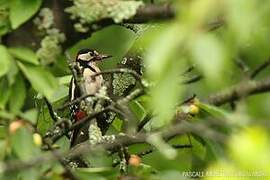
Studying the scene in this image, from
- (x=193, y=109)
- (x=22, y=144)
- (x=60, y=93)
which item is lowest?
(x=60, y=93)

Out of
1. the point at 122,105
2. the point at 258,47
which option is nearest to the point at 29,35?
the point at 122,105

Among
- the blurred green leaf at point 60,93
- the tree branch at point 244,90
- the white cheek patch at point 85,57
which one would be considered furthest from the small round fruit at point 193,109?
the white cheek patch at point 85,57

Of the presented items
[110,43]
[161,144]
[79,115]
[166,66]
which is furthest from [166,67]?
[110,43]

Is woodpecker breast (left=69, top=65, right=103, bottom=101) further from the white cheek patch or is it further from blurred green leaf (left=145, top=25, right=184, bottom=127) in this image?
blurred green leaf (left=145, top=25, right=184, bottom=127)

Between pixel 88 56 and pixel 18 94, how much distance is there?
3215 mm

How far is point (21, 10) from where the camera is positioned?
2256mm

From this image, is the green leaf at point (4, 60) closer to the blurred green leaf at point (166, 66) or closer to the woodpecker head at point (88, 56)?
the blurred green leaf at point (166, 66)

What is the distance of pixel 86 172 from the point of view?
2277 millimetres

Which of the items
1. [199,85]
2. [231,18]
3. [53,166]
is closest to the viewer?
[231,18]

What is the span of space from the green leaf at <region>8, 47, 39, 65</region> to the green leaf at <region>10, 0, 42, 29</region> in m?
0.08

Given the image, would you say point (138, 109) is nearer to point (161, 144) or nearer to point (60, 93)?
point (60, 93)

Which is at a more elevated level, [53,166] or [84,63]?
[53,166]

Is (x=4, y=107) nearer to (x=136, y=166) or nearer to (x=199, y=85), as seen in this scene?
(x=136, y=166)

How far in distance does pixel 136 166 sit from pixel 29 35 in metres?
0.51
